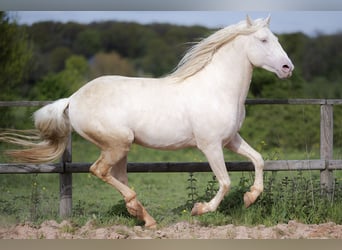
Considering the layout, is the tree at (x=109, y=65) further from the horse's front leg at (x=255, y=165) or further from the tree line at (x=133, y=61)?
the horse's front leg at (x=255, y=165)

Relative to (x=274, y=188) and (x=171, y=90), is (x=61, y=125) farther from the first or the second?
(x=274, y=188)

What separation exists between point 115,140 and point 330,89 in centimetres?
1061

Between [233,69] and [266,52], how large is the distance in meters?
0.33

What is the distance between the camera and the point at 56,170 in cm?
658

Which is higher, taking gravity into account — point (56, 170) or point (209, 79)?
point (209, 79)

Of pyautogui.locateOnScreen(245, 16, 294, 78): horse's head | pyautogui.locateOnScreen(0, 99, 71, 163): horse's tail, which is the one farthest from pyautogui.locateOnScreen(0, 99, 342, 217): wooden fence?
pyautogui.locateOnScreen(245, 16, 294, 78): horse's head

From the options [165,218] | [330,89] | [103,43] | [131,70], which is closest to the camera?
[165,218]

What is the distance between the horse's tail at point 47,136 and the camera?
612 cm

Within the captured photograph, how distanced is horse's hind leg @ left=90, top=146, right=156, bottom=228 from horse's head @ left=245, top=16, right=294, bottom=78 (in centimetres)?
137

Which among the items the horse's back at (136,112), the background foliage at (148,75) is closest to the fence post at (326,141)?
the background foliage at (148,75)

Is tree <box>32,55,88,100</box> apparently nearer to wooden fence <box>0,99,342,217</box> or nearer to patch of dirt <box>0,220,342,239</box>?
wooden fence <box>0,99,342,217</box>

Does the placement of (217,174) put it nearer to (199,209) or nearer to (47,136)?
(199,209)

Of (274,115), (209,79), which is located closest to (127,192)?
(209,79)

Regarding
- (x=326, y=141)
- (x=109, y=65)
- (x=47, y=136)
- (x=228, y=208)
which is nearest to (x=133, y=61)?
(x=109, y=65)
